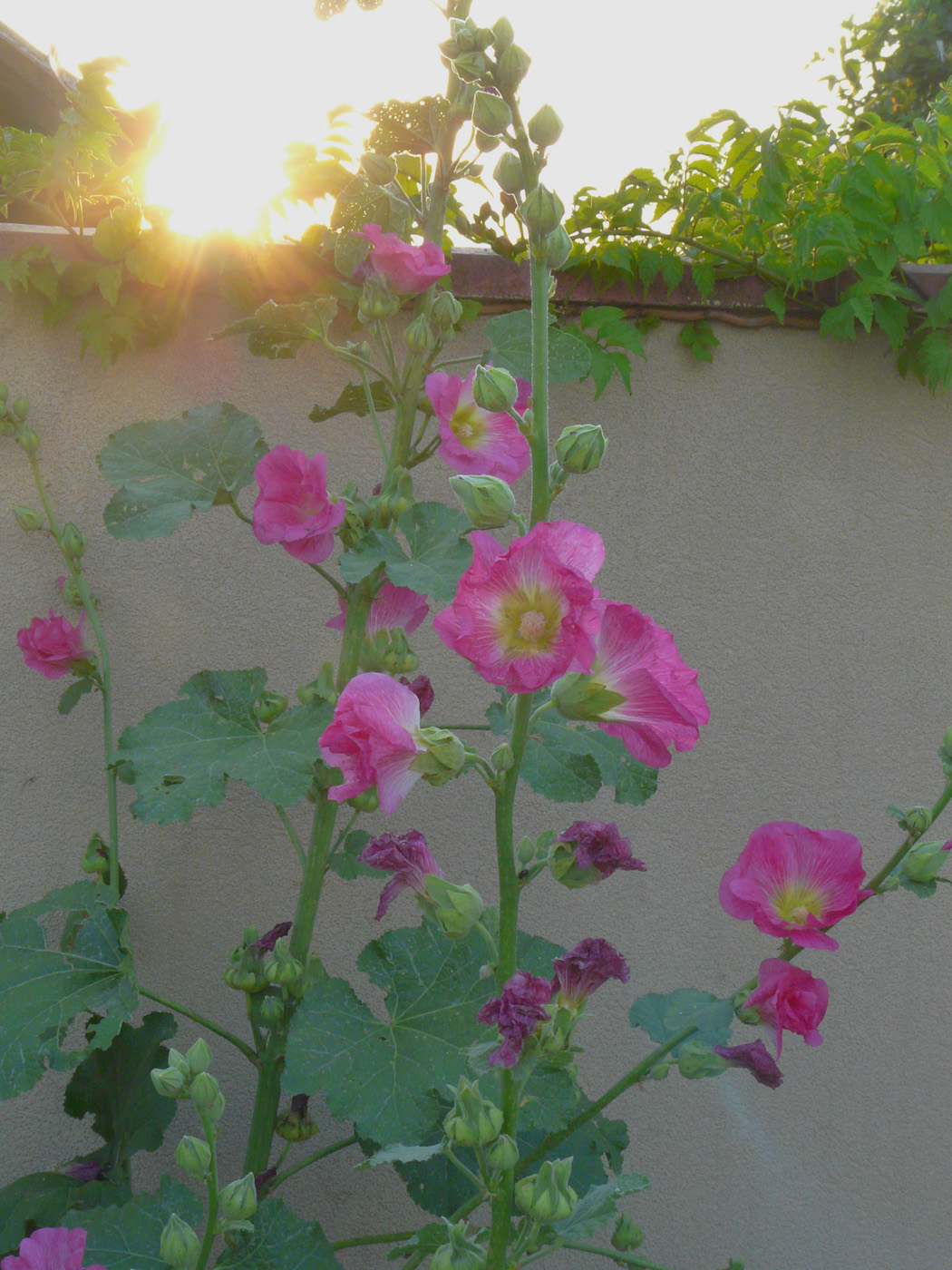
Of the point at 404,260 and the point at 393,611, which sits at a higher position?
the point at 404,260

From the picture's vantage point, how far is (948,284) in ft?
5.47

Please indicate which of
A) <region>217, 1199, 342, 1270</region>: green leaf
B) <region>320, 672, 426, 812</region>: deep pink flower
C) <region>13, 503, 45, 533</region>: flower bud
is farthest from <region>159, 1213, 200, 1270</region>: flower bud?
<region>13, 503, 45, 533</region>: flower bud

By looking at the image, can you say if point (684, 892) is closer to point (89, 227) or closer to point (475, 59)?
point (475, 59)

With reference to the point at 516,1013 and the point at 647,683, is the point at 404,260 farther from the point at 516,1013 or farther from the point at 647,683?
the point at 516,1013

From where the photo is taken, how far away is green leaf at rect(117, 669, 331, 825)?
1.15 metres

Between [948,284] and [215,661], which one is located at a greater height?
[948,284]

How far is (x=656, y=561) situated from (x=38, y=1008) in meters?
1.28

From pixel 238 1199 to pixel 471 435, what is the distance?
0.88 metres

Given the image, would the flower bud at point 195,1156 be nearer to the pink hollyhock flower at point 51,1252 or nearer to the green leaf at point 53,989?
the pink hollyhock flower at point 51,1252

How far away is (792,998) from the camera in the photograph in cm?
88

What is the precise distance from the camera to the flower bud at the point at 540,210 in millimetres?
790

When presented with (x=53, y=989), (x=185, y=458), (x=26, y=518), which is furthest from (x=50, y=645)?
(x=53, y=989)

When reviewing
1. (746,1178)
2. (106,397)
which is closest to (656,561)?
(106,397)

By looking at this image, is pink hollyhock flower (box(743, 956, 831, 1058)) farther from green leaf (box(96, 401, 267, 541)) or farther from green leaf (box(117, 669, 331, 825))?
green leaf (box(96, 401, 267, 541))
